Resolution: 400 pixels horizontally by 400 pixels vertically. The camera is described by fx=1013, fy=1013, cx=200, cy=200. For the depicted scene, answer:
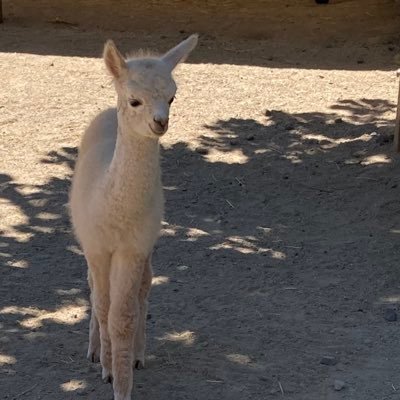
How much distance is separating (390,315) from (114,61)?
2565mm

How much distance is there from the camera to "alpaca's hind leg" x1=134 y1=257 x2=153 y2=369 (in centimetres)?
551

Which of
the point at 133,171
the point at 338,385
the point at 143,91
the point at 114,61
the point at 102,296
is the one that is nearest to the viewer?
the point at 143,91

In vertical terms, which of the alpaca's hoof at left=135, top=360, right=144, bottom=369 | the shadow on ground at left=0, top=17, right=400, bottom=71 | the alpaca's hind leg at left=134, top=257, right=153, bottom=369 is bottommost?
the alpaca's hoof at left=135, top=360, right=144, bottom=369

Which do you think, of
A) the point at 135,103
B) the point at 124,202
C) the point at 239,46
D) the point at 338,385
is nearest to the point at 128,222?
the point at 124,202

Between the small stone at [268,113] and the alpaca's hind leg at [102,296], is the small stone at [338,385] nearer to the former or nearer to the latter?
the alpaca's hind leg at [102,296]

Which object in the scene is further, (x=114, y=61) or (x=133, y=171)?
(x=133, y=171)

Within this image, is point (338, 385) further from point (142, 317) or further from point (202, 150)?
point (202, 150)

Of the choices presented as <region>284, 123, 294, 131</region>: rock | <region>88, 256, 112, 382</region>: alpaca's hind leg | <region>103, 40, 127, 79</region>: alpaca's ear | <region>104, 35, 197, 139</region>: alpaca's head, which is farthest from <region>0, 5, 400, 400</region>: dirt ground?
<region>103, 40, 127, 79</region>: alpaca's ear

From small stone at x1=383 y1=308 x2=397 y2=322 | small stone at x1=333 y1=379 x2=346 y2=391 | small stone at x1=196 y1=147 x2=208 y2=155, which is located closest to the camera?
small stone at x1=333 y1=379 x2=346 y2=391

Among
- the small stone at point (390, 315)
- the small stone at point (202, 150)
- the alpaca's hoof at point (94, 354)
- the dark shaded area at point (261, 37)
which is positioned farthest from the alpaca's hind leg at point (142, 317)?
the dark shaded area at point (261, 37)

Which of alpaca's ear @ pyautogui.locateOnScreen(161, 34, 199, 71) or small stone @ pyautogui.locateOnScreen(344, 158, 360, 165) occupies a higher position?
alpaca's ear @ pyautogui.locateOnScreen(161, 34, 199, 71)

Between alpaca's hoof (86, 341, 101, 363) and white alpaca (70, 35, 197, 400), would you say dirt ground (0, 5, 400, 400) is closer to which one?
alpaca's hoof (86, 341, 101, 363)

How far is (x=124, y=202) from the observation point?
4.93 m

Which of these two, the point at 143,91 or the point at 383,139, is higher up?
the point at 143,91
